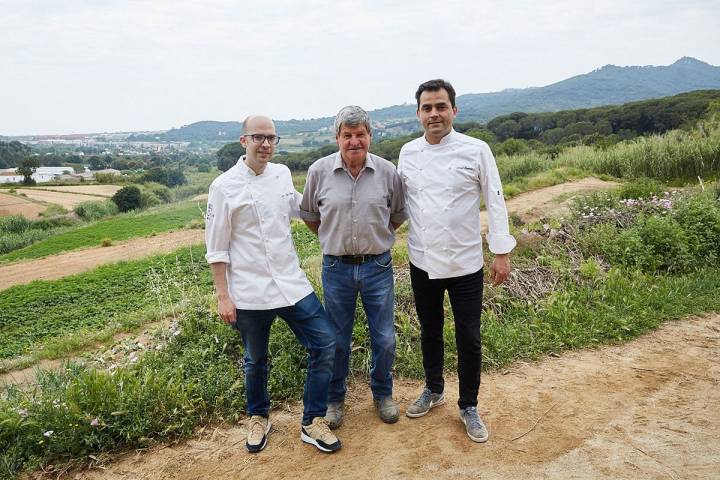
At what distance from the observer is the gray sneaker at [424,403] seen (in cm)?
333

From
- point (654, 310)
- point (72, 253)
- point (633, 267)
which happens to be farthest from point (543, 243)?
point (72, 253)

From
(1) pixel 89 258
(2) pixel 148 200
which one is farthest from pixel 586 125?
(2) pixel 148 200

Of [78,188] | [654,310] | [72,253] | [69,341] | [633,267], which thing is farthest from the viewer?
[78,188]

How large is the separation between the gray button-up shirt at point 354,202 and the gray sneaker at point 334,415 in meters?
1.05

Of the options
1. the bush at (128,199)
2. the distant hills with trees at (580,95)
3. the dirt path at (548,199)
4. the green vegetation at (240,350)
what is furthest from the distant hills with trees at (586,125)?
the distant hills with trees at (580,95)

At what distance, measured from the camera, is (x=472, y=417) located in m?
3.11

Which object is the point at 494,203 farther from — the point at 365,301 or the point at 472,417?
the point at 472,417

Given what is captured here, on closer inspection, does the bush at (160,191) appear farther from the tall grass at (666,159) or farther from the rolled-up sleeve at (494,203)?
the rolled-up sleeve at (494,203)

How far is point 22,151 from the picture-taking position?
107875 millimetres

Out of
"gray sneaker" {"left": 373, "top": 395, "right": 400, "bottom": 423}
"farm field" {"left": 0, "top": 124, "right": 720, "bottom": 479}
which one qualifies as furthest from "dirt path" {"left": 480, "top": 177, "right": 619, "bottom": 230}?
"gray sneaker" {"left": 373, "top": 395, "right": 400, "bottom": 423}

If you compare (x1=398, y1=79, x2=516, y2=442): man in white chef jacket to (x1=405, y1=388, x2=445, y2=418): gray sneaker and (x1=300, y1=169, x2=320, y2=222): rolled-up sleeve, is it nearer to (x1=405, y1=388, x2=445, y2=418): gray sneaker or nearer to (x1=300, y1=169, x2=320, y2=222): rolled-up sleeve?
(x1=405, y1=388, x2=445, y2=418): gray sneaker

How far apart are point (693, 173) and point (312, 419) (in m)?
10.3

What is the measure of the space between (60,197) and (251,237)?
5473 centimetres

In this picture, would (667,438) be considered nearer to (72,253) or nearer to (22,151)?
(72,253)
